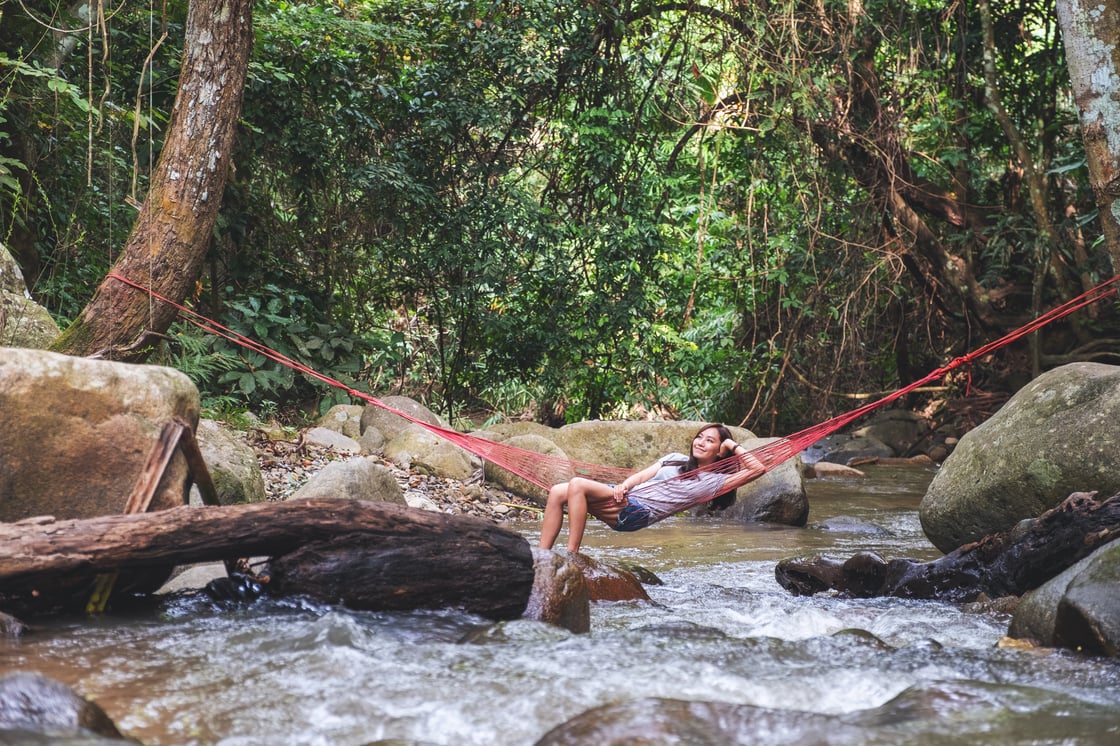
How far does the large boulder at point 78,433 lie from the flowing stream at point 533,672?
444mm

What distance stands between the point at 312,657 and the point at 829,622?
1.73 metres

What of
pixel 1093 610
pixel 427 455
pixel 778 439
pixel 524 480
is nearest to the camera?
pixel 1093 610

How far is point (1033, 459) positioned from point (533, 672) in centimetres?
237

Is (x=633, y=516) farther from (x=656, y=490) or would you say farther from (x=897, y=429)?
(x=897, y=429)

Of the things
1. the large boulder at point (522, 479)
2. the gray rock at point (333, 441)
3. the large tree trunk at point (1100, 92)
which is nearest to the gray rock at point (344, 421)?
the gray rock at point (333, 441)

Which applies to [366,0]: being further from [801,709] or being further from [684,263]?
[801,709]

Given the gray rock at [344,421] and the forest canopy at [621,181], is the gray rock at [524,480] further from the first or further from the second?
the forest canopy at [621,181]

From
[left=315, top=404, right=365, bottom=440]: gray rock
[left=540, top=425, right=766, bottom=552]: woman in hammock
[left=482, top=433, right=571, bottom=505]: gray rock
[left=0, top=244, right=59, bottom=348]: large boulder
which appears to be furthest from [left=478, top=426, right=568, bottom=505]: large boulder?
[left=0, top=244, right=59, bottom=348]: large boulder

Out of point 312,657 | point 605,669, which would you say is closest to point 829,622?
point 605,669

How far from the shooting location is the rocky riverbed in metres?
5.55

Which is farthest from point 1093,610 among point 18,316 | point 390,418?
point 390,418

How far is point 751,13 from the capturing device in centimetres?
687

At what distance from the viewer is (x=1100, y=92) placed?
3631 mm

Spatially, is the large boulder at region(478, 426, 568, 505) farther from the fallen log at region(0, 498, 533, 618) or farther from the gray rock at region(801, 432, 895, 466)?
the gray rock at region(801, 432, 895, 466)
